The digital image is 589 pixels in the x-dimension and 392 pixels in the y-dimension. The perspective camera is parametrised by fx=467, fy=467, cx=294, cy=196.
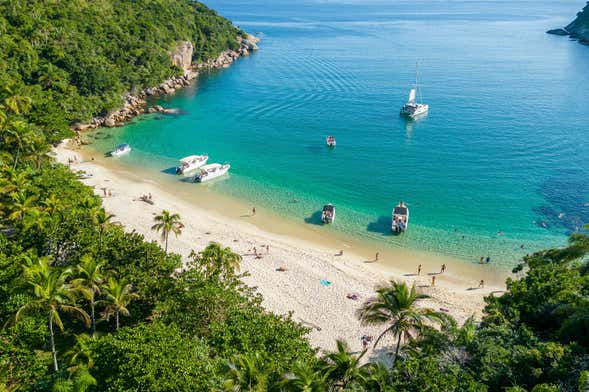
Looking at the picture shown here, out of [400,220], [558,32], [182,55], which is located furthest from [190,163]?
[558,32]

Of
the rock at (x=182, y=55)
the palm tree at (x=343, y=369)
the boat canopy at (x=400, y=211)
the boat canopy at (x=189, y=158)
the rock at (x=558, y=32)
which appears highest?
the rock at (x=558, y=32)

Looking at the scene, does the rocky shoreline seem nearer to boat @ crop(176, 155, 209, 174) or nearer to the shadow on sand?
boat @ crop(176, 155, 209, 174)

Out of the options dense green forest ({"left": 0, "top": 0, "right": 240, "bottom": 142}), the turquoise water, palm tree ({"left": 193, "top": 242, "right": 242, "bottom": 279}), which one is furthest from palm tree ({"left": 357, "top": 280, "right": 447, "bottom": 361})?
dense green forest ({"left": 0, "top": 0, "right": 240, "bottom": 142})

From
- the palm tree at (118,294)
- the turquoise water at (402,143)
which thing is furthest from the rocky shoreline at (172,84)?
the palm tree at (118,294)

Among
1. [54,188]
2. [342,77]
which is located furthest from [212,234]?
[342,77]

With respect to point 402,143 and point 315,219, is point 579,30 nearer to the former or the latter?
point 402,143

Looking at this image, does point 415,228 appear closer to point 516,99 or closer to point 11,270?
point 11,270

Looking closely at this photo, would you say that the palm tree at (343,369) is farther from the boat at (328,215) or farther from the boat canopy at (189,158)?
the boat canopy at (189,158)
